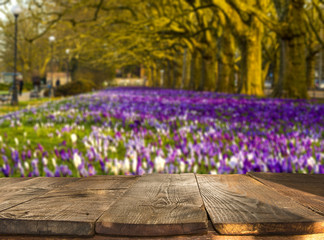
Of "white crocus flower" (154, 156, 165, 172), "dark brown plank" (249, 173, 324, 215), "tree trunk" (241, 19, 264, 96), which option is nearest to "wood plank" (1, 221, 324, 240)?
"dark brown plank" (249, 173, 324, 215)

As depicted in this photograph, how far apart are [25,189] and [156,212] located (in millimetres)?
822

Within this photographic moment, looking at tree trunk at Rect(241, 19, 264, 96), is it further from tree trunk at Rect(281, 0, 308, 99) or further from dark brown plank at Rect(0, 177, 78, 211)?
dark brown plank at Rect(0, 177, 78, 211)

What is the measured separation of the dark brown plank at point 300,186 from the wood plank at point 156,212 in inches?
17.2

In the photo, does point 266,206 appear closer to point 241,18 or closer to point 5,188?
point 5,188

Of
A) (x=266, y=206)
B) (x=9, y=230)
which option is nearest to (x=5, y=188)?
(x=9, y=230)

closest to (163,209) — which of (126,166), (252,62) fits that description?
(126,166)

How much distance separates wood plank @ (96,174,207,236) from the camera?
134cm

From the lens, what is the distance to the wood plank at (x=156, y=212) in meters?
1.34

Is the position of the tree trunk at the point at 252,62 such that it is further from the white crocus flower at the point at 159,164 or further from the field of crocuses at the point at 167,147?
the white crocus flower at the point at 159,164

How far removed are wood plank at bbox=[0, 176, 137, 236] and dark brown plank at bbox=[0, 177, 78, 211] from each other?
0.22ft

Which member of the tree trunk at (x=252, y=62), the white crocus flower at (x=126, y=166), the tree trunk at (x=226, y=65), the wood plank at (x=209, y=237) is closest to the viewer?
the wood plank at (x=209, y=237)

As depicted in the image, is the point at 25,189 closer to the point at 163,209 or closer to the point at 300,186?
the point at 163,209

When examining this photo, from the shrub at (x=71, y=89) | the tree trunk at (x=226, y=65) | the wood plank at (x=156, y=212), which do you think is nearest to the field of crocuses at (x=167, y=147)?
the wood plank at (x=156, y=212)

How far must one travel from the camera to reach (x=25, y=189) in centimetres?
195
